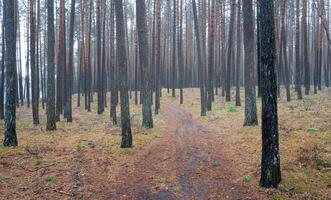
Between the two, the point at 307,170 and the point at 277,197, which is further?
the point at 307,170

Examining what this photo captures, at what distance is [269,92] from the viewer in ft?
23.8

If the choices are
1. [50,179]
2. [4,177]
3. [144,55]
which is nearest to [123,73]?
[144,55]

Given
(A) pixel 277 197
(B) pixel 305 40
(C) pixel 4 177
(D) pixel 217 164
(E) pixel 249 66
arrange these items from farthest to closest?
(B) pixel 305 40
(E) pixel 249 66
(D) pixel 217 164
(C) pixel 4 177
(A) pixel 277 197

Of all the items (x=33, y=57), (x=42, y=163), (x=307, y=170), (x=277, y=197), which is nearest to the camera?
(x=277, y=197)

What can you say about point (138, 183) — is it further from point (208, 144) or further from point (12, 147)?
point (12, 147)

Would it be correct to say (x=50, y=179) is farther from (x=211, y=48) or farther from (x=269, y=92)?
(x=211, y=48)

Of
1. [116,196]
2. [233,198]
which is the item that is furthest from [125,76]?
[233,198]

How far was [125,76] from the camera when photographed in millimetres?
11672

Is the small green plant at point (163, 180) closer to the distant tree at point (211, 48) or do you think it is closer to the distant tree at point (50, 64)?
the distant tree at point (50, 64)

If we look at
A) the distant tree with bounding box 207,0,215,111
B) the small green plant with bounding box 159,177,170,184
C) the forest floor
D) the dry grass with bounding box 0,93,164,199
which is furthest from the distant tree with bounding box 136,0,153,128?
the distant tree with bounding box 207,0,215,111

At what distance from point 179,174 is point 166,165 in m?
1.01

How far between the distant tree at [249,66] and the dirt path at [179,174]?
2.68m

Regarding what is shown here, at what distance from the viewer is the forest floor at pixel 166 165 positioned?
299 inches

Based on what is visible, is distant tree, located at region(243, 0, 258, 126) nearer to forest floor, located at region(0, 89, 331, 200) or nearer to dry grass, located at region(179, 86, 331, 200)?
dry grass, located at region(179, 86, 331, 200)
